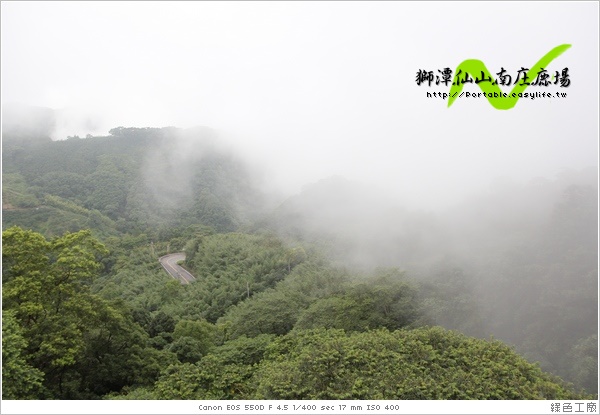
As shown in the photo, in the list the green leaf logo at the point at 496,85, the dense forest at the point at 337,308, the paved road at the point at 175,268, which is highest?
the green leaf logo at the point at 496,85

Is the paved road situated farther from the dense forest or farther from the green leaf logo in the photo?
the green leaf logo

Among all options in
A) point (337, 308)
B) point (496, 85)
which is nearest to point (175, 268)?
point (337, 308)

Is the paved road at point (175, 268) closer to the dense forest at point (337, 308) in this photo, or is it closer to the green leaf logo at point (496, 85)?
the dense forest at point (337, 308)

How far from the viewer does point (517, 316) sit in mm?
15172

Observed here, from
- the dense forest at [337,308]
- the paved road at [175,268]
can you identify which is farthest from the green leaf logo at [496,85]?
the paved road at [175,268]

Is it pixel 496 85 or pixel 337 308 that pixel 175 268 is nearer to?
pixel 337 308

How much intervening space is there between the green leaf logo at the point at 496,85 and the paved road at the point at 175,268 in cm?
3144

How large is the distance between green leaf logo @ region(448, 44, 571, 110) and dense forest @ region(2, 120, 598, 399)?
657cm

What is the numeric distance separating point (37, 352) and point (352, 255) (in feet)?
77.7

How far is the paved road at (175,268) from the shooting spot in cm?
3703

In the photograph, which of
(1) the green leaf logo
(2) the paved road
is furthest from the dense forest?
(1) the green leaf logo

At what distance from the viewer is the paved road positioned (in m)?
37.0

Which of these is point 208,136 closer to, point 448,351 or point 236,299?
point 236,299

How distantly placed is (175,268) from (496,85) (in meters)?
38.3
